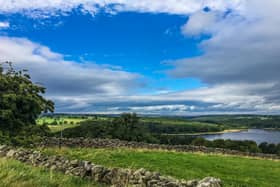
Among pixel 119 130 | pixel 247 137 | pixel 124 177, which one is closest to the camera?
pixel 124 177

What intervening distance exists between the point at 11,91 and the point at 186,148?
15.2 m

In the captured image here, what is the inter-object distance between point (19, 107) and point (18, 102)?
1.16 feet

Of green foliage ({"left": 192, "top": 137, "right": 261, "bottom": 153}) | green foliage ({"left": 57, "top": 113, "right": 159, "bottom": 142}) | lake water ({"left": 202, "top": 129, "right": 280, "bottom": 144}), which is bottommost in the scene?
lake water ({"left": 202, "top": 129, "right": 280, "bottom": 144})

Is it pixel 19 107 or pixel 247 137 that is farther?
pixel 247 137

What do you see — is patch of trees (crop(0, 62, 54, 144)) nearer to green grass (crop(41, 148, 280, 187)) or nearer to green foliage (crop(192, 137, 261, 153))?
green grass (crop(41, 148, 280, 187))

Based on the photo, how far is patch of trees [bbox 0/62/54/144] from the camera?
15328mm

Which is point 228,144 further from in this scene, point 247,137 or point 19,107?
point 247,137

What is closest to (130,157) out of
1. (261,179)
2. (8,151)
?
(261,179)

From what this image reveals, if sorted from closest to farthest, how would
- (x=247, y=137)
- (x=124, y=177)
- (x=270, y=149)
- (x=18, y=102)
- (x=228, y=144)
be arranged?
(x=124, y=177)
(x=18, y=102)
(x=228, y=144)
(x=270, y=149)
(x=247, y=137)

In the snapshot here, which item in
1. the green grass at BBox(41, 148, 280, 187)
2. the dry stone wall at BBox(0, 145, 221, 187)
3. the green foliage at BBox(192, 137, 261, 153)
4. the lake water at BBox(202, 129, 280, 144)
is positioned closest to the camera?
the dry stone wall at BBox(0, 145, 221, 187)

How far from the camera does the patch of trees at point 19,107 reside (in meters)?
15.3

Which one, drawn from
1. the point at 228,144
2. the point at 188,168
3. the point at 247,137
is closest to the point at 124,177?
the point at 188,168

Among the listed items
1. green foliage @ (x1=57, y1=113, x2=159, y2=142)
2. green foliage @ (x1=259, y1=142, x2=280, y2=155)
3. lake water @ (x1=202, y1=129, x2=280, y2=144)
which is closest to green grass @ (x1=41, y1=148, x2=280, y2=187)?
green foliage @ (x1=57, y1=113, x2=159, y2=142)

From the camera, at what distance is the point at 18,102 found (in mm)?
15797
